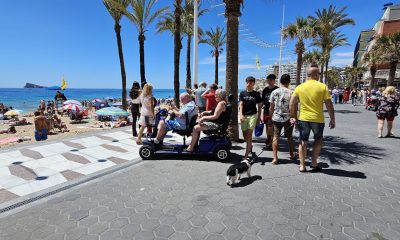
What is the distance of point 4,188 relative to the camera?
4.17 metres

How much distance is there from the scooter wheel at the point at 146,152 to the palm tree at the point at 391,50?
97.3 feet

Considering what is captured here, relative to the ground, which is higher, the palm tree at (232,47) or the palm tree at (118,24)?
the palm tree at (118,24)

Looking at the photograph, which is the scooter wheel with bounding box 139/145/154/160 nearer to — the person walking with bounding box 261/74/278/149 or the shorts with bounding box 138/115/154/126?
the shorts with bounding box 138/115/154/126

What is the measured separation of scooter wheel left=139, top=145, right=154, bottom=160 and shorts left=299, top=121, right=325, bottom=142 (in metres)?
3.22

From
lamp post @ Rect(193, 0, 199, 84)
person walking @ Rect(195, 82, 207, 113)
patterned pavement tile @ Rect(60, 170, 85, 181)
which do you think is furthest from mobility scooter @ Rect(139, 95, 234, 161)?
lamp post @ Rect(193, 0, 199, 84)

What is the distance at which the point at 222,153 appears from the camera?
216 inches

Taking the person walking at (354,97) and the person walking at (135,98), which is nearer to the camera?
the person walking at (135,98)

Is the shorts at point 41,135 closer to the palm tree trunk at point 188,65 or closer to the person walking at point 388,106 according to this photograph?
the person walking at point 388,106

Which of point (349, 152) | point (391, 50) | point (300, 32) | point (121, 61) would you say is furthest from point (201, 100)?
point (391, 50)

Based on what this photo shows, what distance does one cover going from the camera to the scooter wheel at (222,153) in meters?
5.45

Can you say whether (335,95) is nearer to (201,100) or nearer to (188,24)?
(188,24)

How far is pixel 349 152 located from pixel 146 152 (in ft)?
15.7

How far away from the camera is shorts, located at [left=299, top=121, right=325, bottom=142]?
14.4 feet

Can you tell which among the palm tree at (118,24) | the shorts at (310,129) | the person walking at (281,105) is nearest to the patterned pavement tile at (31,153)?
the person walking at (281,105)
